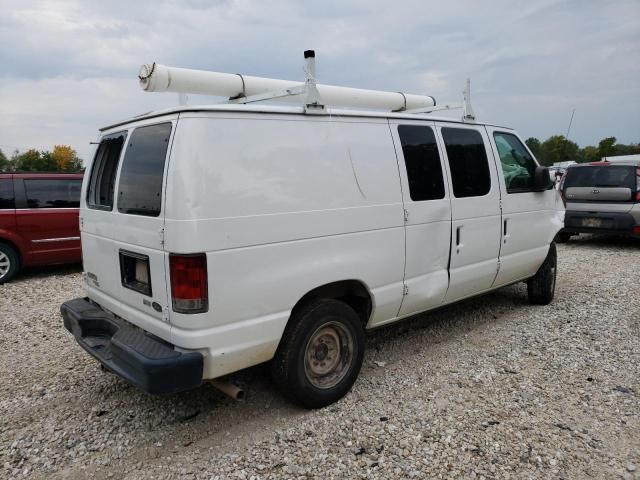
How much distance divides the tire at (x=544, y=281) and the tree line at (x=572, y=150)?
35914mm

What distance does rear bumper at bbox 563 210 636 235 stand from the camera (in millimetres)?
9117

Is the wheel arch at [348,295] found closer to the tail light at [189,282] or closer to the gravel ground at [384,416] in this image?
the gravel ground at [384,416]

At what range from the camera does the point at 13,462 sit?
9.43ft

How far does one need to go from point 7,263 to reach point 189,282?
19.4 feet

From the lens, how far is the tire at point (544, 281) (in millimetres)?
5617

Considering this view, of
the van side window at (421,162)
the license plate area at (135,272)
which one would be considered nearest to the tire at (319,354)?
the license plate area at (135,272)

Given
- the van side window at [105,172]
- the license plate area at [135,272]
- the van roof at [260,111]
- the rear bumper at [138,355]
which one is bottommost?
the rear bumper at [138,355]

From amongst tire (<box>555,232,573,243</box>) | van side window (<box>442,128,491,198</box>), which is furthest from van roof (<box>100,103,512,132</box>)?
tire (<box>555,232,573,243</box>)

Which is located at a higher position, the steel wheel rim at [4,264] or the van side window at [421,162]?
the van side window at [421,162]

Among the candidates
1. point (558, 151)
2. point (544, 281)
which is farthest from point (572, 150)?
point (544, 281)

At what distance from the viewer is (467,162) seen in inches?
171

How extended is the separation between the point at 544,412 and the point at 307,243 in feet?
6.75

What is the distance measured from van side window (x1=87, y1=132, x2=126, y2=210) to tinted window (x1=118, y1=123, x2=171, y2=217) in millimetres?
219

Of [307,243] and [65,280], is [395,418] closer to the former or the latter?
[307,243]
